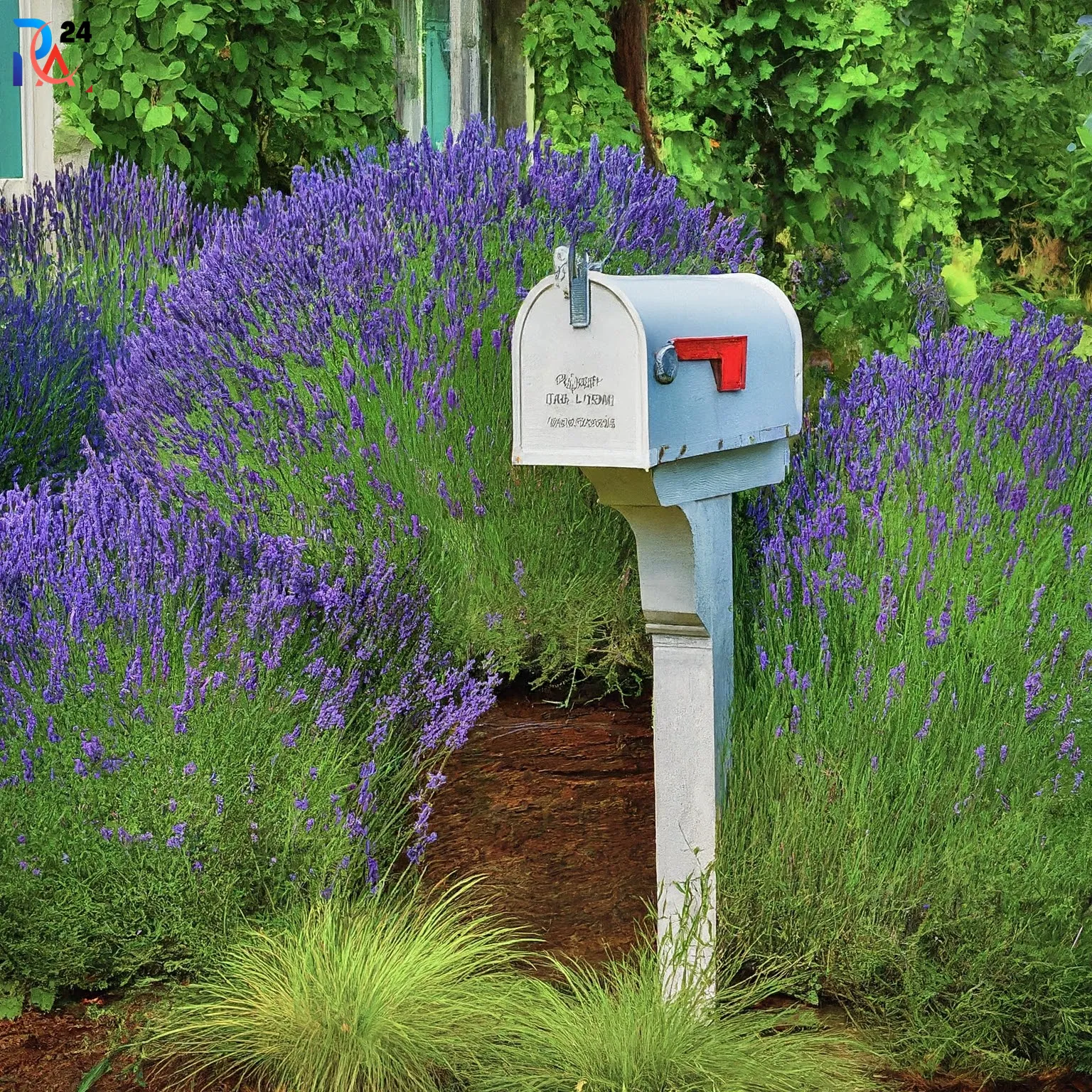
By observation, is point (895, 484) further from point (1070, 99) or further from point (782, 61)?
point (1070, 99)

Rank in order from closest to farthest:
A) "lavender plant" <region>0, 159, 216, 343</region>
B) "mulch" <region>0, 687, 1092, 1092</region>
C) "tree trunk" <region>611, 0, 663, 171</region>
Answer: "mulch" <region>0, 687, 1092, 1092</region> < "lavender plant" <region>0, 159, 216, 343</region> < "tree trunk" <region>611, 0, 663, 171</region>

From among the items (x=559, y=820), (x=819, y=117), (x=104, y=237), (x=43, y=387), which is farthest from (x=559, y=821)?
(x=819, y=117)

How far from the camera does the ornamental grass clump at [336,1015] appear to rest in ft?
7.23

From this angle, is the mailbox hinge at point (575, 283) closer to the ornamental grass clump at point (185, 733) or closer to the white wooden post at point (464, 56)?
the ornamental grass clump at point (185, 733)

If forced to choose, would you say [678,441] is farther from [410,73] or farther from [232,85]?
[410,73]

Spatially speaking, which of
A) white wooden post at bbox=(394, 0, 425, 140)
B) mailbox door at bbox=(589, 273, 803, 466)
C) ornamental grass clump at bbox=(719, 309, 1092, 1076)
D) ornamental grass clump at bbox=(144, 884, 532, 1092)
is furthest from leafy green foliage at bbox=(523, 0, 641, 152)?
ornamental grass clump at bbox=(144, 884, 532, 1092)

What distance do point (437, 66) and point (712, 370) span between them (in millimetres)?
5961

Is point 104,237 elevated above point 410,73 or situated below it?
below

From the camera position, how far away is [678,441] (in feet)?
7.70

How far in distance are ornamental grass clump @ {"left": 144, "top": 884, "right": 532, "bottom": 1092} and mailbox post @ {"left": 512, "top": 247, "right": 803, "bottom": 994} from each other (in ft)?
1.27

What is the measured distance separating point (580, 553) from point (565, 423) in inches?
35.3

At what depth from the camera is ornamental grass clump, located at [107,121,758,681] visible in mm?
3182

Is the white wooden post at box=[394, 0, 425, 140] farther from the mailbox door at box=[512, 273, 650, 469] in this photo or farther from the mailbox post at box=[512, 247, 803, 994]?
the mailbox door at box=[512, 273, 650, 469]

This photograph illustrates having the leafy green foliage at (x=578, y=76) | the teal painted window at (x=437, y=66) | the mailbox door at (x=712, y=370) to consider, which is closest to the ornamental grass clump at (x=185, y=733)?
the mailbox door at (x=712, y=370)
